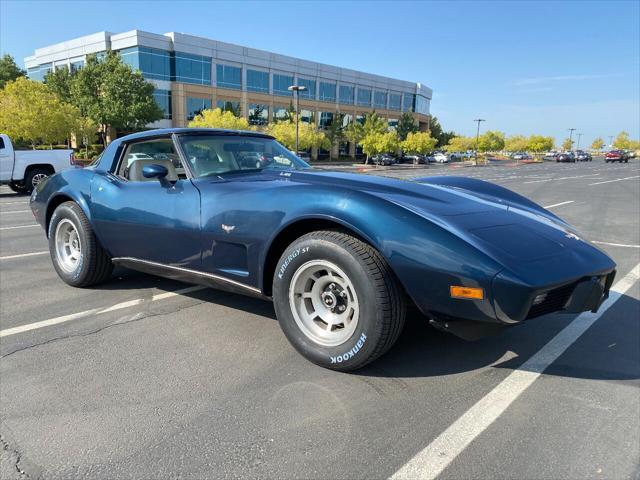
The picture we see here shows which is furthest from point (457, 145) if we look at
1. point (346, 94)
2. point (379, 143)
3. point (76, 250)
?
point (76, 250)

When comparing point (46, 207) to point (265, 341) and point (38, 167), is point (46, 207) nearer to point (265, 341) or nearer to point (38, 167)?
point (265, 341)

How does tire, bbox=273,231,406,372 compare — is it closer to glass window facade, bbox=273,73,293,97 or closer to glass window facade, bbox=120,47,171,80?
glass window facade, bbox=120,47,171,80

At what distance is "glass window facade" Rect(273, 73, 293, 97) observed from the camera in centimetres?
5788

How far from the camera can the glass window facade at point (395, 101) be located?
249ft

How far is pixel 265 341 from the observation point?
3154mm

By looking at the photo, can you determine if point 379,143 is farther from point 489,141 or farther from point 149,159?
point 149,159

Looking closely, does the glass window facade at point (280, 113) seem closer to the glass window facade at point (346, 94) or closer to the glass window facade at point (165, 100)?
the glass window facade at point (346, 94)

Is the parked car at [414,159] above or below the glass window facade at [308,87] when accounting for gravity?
below

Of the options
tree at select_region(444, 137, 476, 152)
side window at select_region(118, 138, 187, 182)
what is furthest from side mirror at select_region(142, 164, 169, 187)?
tree at select_region(444, 137, 476, 152)

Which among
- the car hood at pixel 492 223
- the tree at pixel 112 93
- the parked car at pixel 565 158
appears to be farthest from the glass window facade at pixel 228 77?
the car hood at pixel 492 223

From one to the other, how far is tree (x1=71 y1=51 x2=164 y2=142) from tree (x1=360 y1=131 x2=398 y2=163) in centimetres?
2437

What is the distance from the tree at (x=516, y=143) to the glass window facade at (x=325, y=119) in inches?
2647

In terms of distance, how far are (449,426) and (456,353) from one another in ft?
2.78

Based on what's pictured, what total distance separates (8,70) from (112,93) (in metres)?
23.6
